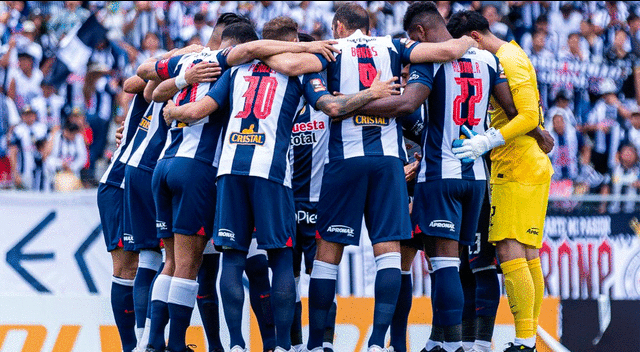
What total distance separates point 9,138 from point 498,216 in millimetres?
10348

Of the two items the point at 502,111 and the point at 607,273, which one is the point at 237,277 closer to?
the point at 502,111

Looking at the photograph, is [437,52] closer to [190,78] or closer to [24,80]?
[190,78]

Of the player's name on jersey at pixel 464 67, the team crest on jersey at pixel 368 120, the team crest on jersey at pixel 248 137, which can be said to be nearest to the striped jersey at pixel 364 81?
the team crest on jersey at pixel 368 120

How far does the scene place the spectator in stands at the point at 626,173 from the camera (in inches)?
554

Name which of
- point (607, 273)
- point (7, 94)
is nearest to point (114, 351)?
point (607, 273)

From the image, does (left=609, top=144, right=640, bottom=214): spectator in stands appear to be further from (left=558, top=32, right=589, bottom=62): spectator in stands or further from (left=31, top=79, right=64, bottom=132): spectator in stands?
(left=31, top=79, right=64, bottom=132): spectator in stands

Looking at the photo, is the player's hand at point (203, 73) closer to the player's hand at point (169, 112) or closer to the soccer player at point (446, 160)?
the player's hand at point (169, 112)

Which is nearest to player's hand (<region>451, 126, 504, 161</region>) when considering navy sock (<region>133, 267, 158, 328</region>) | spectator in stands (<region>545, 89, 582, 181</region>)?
navy sock (<region>133, 267, 158, 328</region>)

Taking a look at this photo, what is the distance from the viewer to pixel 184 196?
6.94m

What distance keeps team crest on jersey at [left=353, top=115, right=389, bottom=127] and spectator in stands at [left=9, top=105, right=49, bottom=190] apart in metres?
8.87

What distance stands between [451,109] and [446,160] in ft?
1.45

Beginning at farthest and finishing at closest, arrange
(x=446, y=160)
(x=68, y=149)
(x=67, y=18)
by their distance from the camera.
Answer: (x=67, y=18), (x=68, y=149), (x=446, y=160)

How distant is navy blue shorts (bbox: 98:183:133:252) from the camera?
7.86m

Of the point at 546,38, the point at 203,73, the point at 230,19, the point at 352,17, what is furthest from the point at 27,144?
the point at 546,38
